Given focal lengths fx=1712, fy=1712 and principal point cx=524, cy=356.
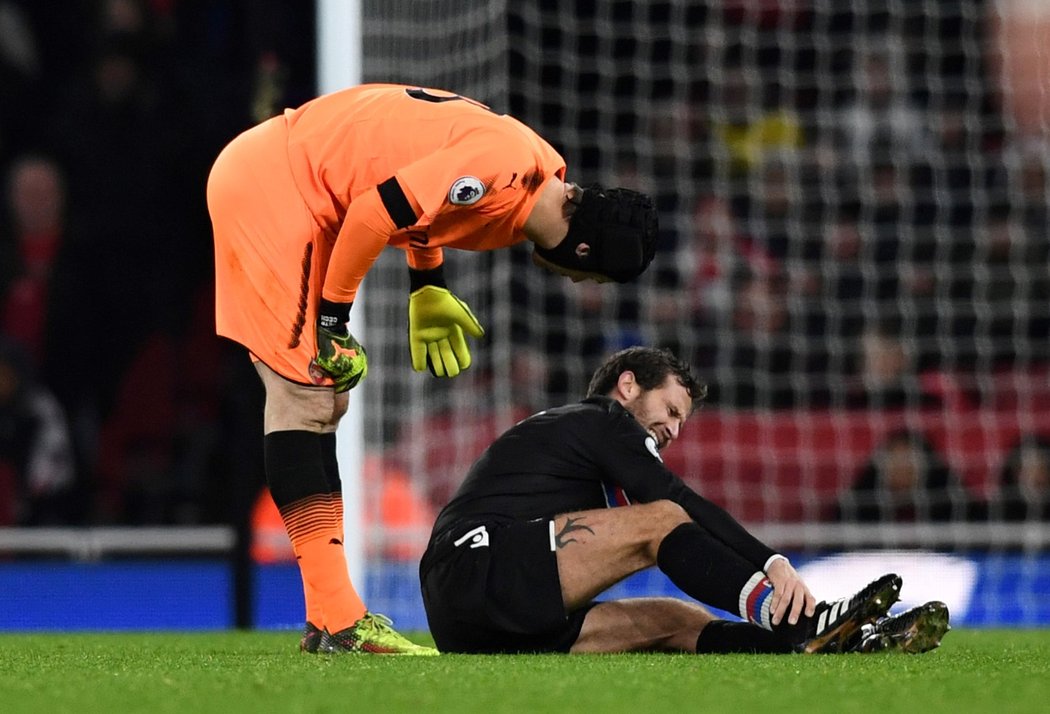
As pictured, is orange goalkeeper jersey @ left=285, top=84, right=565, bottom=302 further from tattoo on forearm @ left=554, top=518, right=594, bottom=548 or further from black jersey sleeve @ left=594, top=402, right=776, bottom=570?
tattoo on forearm @ left=554, top=518, right=594, bottom=548

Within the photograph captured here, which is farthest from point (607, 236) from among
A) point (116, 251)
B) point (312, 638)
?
point (116, 251)

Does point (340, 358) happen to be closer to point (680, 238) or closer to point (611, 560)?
point (611, 560)

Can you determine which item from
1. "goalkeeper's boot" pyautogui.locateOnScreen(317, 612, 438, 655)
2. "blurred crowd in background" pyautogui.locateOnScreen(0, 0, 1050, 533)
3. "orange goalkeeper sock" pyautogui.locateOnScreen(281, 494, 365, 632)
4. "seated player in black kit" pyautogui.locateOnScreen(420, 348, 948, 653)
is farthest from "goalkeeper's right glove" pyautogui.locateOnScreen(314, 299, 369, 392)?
"blurred crowd in background" pyautogui.locateOnScreen(0, 0, 1050, 533)

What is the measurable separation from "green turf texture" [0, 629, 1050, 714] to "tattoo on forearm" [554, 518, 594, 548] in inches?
9.5

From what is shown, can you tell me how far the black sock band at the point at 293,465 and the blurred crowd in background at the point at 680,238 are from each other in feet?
11.7

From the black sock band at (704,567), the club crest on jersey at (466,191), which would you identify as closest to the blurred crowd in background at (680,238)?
the black sock band at (704,567)

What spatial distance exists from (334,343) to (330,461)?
35cm

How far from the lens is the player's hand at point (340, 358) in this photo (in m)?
3.72

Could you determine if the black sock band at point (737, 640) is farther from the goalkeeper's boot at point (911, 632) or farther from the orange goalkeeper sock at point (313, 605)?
the orange goalkeeper sock at point (313, 605)

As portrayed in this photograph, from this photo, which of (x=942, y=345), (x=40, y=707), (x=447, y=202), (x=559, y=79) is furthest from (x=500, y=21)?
(x=40, y=707)

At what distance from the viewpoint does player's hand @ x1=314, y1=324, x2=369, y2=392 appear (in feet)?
12.2

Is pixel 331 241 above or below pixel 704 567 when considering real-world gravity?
above

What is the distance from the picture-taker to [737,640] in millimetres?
3795

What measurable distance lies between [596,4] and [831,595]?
3246 mm
